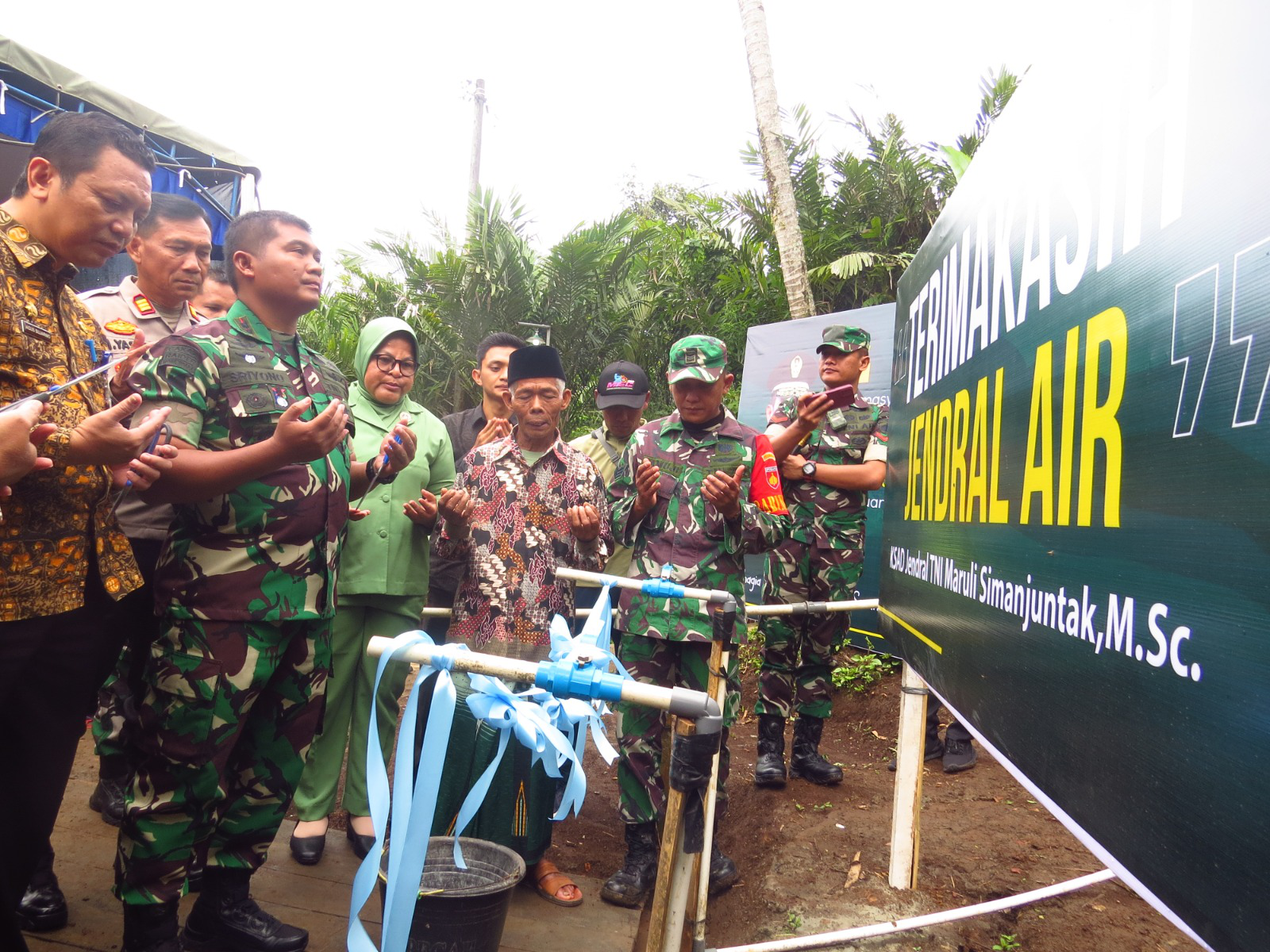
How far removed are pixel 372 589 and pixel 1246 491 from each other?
2.94 m

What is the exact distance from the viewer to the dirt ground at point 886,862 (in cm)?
278

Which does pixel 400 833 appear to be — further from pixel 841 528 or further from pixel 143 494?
pixel 841 528

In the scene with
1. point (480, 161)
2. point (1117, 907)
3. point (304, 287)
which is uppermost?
point (480, 161)

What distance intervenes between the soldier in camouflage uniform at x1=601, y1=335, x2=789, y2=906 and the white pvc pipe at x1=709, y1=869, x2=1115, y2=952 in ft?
2.07

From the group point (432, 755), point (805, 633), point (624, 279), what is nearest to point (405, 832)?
point (432, 755)

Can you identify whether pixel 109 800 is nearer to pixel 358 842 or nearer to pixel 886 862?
pixel 358 842

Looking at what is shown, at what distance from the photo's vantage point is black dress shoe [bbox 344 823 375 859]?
10.9ft

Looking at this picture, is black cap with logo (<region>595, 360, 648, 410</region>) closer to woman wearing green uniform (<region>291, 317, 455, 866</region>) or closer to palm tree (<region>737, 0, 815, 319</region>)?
woman wearing green uniform (<region>291, 317, 455, 866</region>)

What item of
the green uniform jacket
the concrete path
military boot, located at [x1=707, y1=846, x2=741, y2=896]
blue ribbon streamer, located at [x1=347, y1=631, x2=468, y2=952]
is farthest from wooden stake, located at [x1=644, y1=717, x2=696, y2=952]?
the green uniform jacket

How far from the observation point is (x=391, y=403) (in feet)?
11.9

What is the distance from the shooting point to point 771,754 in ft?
14.5

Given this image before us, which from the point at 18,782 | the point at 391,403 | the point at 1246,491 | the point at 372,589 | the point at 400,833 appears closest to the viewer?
the point at 1246,491

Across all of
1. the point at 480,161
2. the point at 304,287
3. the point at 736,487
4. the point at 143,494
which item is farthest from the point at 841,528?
the point at 480,161

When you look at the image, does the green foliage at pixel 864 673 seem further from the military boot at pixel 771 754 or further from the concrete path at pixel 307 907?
the concrete path at pixel 307 907
